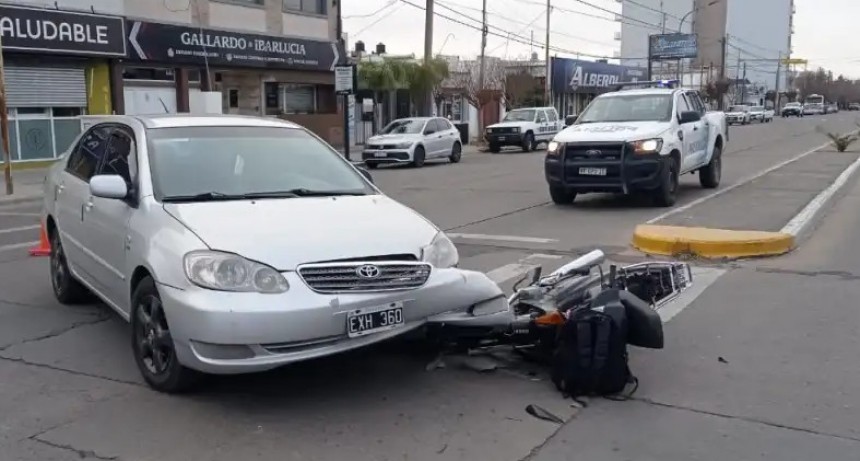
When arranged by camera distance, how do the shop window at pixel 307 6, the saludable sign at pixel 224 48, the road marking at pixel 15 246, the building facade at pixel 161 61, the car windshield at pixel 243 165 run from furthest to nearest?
the shop window at pixel 307 6 → the saludable sign at pixel 224 48 → the building facade at pixel 161 61 → the road marking at pixel 15 246 → the car windshield at pixel 243 165

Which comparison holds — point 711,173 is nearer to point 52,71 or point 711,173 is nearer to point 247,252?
point 247,252

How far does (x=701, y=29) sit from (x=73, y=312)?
430ft

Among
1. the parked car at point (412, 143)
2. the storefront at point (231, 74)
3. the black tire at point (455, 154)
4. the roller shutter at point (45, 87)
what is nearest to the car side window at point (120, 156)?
the roller shutter at point (45, 87)

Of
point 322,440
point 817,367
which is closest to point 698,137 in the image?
point 817,367

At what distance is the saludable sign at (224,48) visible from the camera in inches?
995

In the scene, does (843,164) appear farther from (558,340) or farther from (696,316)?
(558,340)

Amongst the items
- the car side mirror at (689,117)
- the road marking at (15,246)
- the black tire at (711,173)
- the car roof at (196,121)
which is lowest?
the road marking at (15,246)

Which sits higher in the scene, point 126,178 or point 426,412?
point 126,178

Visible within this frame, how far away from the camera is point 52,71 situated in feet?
75.8

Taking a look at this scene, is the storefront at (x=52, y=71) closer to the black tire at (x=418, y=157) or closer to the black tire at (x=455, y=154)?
the black tire at (x=418, y=157)

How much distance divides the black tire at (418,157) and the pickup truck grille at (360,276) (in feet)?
71.5

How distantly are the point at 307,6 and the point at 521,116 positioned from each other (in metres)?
10.2

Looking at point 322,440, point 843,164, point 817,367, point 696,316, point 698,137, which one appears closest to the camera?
point 322,440

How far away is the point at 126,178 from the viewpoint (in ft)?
19.3
